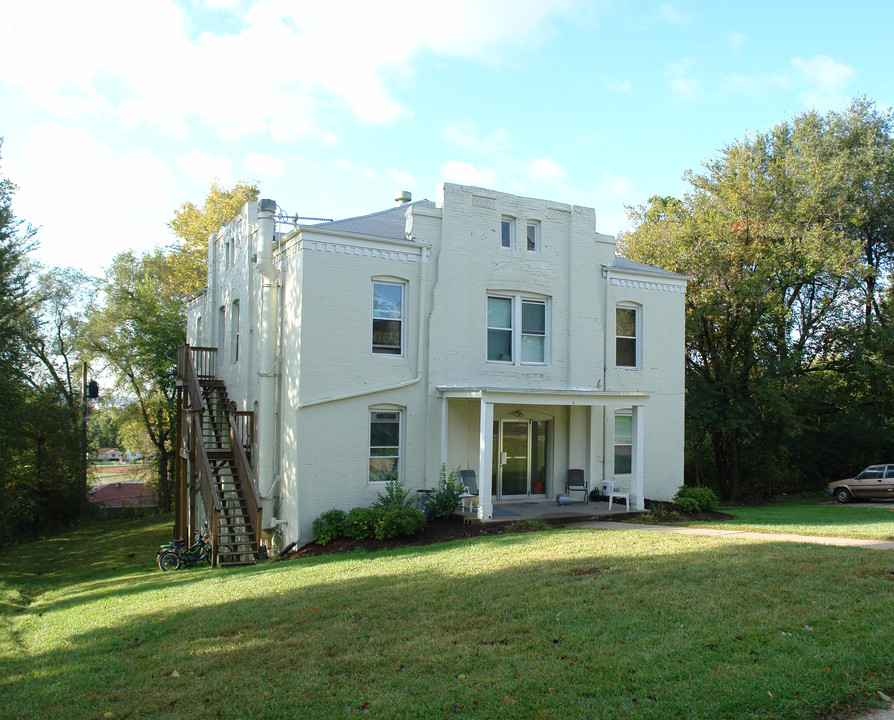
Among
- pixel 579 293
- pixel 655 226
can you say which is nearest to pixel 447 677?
pixel 579 293

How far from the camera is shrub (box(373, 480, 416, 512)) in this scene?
48.1 feet

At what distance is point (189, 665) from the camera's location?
6.64m

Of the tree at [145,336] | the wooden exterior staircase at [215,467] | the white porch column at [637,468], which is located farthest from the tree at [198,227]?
the white porch column at [637,468]

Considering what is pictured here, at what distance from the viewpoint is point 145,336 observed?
3189cm

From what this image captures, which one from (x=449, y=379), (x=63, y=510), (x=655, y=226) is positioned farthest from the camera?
(x=63, y=510)

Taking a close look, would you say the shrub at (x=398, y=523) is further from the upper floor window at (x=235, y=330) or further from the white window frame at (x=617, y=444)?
the upper floor window at (x=235, y=330)

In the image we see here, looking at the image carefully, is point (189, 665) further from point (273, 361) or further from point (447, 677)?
point (273, 361)

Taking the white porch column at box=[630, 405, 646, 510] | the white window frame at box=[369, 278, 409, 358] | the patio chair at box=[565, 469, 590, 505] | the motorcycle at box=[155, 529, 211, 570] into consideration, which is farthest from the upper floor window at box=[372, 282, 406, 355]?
the white porch column at box=[630, 405, 646, 510]

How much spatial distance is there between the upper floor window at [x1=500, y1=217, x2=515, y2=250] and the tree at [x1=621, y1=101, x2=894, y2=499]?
37.1ft

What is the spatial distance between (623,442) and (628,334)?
2967mm

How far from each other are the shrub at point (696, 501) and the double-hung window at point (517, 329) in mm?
4656

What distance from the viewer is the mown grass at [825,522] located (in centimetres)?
1339

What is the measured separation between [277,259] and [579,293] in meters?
7.68

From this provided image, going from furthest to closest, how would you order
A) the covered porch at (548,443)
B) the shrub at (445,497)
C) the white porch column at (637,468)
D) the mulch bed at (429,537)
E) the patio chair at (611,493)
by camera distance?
the white porch column at (637,468) < the patio chair at (611,493) < the covered porch at (548,443) < the shrub at (445,497) < the mulch bed at (429,537)
